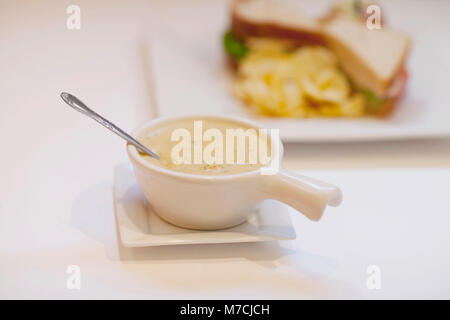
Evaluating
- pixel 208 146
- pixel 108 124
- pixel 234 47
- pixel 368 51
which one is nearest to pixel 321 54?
pixel 368 51

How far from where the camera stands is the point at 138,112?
5.36 ft

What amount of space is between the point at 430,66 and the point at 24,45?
1335 millimetres

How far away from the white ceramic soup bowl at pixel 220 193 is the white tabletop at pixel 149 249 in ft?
0.25

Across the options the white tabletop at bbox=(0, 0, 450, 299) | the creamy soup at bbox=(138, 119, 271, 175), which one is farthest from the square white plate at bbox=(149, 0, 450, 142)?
the creamy soup at bbox=(138, 119, 271, 175)

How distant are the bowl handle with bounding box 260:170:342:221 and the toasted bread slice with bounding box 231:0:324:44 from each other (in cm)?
102

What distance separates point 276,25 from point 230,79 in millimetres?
239

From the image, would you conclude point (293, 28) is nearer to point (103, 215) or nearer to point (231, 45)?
point (231, 45)

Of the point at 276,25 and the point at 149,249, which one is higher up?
the point at 276,25

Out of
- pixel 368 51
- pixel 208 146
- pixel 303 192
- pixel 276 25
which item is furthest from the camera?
pixel 276 25

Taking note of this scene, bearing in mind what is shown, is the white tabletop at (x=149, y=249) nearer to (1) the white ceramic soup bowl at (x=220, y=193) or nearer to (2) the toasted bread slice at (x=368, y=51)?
(1) the white ceramic soup bowl at (x=220, y=193)

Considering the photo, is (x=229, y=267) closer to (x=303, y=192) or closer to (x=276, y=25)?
(x=303, y=192)

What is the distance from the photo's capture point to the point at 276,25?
1.95 m

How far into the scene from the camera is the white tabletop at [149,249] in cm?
103
